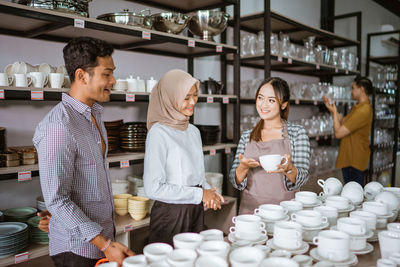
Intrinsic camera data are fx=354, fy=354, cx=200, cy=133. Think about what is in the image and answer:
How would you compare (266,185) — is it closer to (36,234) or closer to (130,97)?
(130,97)

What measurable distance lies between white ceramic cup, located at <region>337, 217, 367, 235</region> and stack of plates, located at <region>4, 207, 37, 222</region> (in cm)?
183

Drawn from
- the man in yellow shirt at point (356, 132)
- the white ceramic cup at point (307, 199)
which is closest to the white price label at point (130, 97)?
the white ceramic cup at point (307, 199)

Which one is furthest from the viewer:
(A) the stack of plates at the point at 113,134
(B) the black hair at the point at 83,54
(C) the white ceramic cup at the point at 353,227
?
(A) the stack of plates at the point at 113,134

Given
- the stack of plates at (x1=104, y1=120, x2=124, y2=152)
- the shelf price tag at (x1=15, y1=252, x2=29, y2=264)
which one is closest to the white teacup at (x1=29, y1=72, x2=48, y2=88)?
the stack of plates at (x1=104, y1=120, x2=124, y2=152)

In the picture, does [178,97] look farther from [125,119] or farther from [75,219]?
[125,119]

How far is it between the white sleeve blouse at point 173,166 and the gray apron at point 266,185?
31 centimetres

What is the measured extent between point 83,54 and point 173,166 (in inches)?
29.2

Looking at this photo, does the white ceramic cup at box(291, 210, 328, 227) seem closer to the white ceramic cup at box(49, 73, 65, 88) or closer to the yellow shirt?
the white ceramic cup at box(49, 73, 65, 88)

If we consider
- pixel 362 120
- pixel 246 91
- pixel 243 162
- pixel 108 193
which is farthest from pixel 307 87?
pixel 108 193

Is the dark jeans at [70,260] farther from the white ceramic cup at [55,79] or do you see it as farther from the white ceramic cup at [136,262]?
the white ceramic cup at [55,79]

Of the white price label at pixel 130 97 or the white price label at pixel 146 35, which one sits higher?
the white price label at pixel 146 35

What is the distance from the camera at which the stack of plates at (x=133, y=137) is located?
8.51ft

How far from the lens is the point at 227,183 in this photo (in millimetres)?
3857

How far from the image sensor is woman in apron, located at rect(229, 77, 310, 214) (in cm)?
213
